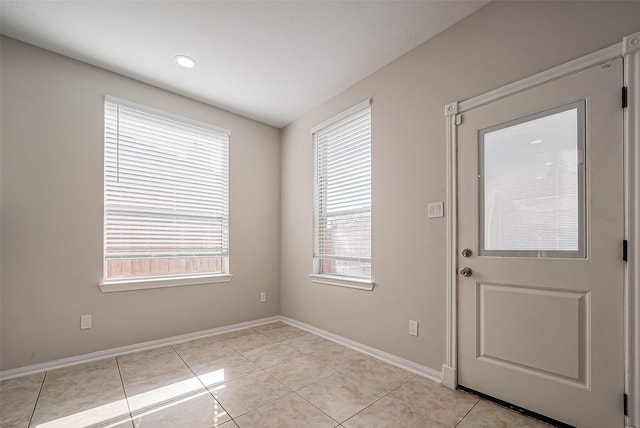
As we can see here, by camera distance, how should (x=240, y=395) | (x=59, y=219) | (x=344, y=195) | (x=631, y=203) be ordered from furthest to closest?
(x=344, y=195), (x=59, y=219), (x=240, y=395), (x=631, y=203)

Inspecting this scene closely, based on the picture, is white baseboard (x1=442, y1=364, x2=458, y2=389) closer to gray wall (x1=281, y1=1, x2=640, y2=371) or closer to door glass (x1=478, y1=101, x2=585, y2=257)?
gray wall (x1=281, y1=1, x2=640, y2=371)

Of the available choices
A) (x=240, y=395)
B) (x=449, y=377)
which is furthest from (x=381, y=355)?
(x=240, y=395)

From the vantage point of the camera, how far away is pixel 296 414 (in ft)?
6.16

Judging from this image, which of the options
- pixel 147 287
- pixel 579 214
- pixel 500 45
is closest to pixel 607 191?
pixel 579 214

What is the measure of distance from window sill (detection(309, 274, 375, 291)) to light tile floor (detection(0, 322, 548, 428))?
660 millimetres

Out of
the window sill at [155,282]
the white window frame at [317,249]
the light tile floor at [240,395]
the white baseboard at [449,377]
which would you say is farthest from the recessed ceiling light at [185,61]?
the white baseboard at [449,377]

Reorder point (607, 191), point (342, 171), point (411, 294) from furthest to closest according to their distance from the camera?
point (342, 171) < point (411, 294) < point (607, 191)

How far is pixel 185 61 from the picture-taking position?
2.73m

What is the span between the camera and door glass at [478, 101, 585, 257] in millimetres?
1707

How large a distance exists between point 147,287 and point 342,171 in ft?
8.10

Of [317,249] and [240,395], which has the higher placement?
[317,249]

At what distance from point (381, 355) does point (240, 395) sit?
1.34 m

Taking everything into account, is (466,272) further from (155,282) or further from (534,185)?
(155,282)

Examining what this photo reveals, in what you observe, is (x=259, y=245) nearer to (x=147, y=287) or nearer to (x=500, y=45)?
(x=147, y=287)
